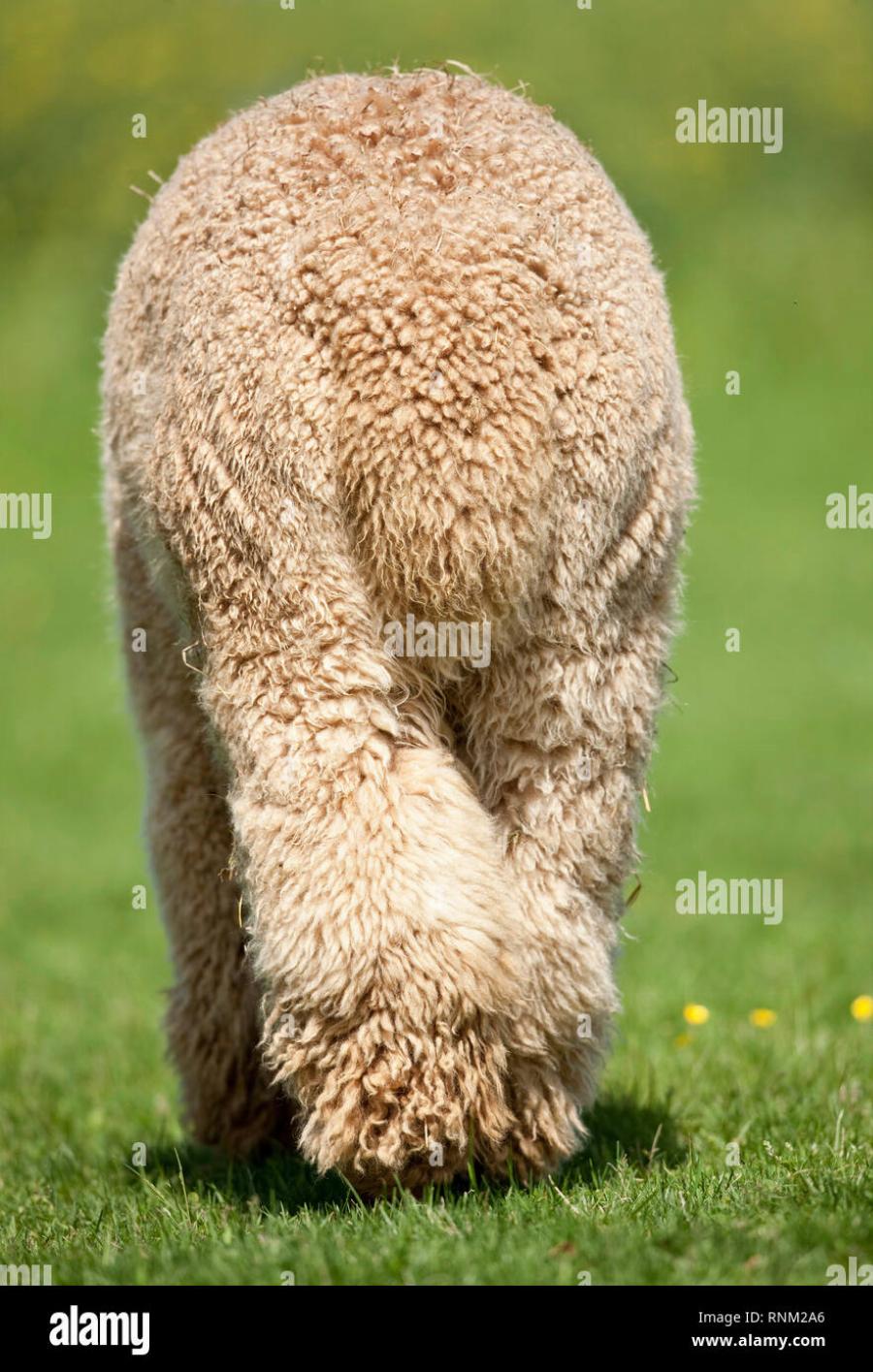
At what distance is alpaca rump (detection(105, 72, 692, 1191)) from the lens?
3.51m

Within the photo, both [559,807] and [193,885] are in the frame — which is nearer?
[559,807]

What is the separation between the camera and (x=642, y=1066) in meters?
5.54

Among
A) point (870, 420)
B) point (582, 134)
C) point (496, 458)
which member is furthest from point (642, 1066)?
point (582, 134)

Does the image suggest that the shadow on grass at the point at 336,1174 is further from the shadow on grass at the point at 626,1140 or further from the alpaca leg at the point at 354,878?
the alpaca leg at the point at 354,878

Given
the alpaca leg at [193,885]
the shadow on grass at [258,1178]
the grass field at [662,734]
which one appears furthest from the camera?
the alpaca leg at [193,885]

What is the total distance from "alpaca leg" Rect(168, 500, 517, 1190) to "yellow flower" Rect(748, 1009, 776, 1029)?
2.29 m

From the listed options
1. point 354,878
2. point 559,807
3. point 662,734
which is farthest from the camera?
point 662,734

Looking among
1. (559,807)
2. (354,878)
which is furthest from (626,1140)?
(354,878)

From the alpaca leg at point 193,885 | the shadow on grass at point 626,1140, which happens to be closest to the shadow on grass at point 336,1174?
the shadow on grass at point 626,1140

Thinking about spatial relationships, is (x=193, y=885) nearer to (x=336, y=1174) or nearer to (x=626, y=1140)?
(x=336, y=1174)

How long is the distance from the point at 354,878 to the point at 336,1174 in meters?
1.19

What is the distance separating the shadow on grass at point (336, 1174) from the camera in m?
4.04

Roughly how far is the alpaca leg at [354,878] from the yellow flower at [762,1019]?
229cm

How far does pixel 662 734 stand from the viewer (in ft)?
36.7
